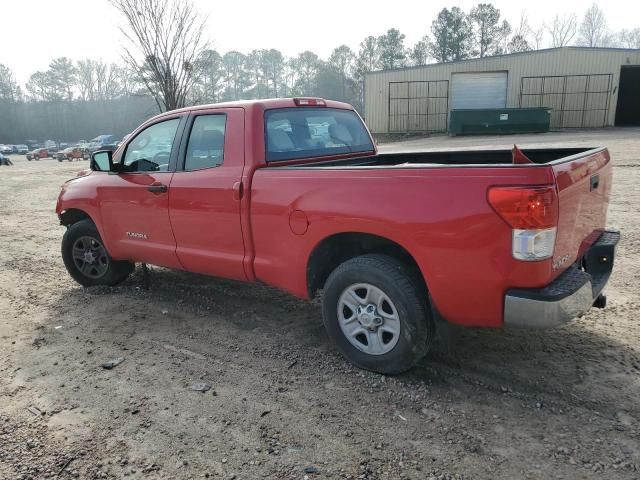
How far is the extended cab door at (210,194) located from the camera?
3.96m

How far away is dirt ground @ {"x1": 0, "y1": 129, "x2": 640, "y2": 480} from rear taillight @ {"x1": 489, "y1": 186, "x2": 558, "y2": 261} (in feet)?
3.32

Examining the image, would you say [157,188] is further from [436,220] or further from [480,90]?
[480,90]

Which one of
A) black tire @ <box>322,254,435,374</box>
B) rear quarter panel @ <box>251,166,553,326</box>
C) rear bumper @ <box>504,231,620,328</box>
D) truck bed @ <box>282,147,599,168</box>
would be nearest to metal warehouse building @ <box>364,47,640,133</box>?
truck bed @ <box>282,147,599,168</box>

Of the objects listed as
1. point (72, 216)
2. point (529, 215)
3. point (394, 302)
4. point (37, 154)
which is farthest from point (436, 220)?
point (37, 154)

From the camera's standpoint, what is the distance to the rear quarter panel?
106 inches

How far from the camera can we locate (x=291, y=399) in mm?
3178

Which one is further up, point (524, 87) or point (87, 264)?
point (524, 87)

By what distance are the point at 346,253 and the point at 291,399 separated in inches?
44.7

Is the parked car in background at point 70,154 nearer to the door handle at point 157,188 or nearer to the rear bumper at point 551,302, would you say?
the door handle at point 157,188

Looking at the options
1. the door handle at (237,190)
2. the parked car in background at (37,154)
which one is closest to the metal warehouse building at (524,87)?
the door handle at (237,190)

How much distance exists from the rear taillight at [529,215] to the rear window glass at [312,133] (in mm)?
1954

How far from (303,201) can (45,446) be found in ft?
7.03

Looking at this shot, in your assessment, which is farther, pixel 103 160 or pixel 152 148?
pixel 103 160

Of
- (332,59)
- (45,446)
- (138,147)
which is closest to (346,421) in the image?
(45,446)
